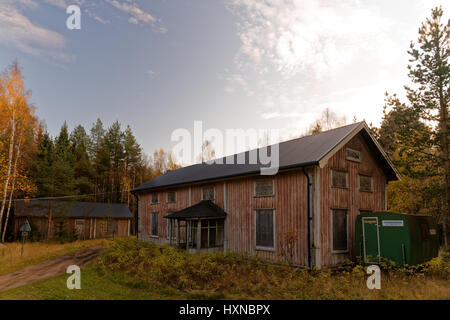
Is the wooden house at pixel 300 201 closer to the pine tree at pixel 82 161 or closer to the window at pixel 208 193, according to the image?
the window at pixel 208 193

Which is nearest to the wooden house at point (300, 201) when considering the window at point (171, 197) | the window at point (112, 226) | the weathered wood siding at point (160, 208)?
the weathered wood siding at point (160, 208)

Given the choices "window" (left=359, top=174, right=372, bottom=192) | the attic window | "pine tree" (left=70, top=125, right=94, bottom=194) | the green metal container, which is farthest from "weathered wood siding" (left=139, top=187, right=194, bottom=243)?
"pine tree" (left=70, top=125, right=94, bottom=194)

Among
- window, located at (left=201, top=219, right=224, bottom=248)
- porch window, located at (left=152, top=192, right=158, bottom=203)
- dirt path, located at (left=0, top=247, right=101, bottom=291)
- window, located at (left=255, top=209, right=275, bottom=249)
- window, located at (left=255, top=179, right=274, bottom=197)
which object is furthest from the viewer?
porch window, located at (left=152, top=192, right=158, bottom=203)

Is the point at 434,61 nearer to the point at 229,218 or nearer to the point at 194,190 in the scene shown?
the point at 229,218

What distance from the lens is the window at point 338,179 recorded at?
46.8ft

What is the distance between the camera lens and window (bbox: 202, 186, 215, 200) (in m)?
19.2

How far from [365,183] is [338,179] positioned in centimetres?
278

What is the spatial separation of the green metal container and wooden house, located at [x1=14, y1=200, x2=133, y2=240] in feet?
95.4

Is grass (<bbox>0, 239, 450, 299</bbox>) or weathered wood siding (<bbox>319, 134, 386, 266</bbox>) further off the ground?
weathered wood siding (<bbox>319, 134, 386, 266</bbox>)

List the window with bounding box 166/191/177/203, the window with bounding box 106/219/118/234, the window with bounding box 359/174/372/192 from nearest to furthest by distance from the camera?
the window with bounding box 359/174/372/192
the window with bounding box 166/191/177/203
the window with bounding box 106/219/118/234

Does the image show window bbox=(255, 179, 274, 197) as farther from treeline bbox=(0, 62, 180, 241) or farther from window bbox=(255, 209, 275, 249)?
treeline bbox=(0, 62, 180, 241)

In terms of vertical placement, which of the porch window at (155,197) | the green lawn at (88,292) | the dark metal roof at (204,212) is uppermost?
the porch window at (155,197)

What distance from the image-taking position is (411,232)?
12383 mm
